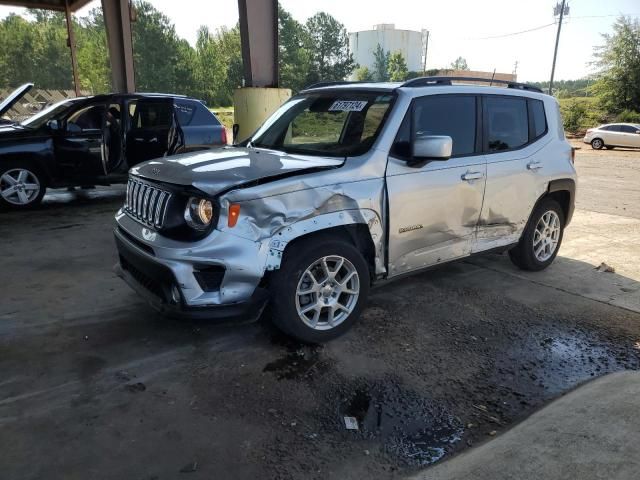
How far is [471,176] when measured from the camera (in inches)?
164

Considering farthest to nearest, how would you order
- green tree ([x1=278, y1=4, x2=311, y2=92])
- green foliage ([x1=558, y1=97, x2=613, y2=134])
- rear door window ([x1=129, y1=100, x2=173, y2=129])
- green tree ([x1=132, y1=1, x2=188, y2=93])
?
green tree ([x1=278, y1=4, x2=311, y2=92])
green tree ([x1=132, y1=1, x2=188, y2=93])
green foliage ([x1=558, y1=97, x2=613, y2=134])
rear door window ([x1=129, y1=100, x2=173, y2=129])

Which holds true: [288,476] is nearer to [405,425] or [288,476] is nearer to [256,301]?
[405,425]

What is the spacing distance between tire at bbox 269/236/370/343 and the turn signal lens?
0.44 m

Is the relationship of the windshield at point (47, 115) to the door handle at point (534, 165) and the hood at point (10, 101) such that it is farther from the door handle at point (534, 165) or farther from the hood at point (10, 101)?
the door handle at point (534, 165)

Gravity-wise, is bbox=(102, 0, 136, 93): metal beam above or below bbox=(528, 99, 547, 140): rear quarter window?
above

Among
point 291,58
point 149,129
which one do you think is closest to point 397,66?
point 291,58

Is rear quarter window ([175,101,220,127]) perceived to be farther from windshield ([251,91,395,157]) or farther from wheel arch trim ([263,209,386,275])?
wheel arch trim ([263,209,386,275])

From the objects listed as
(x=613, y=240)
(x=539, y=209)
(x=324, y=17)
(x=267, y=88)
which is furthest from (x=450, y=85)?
(x=324, y=17)

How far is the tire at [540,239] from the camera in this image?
5012 mm

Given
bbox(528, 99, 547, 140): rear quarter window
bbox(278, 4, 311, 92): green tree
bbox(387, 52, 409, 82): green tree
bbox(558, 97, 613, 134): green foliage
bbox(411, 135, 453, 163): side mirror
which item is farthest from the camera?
bbox(387, 52, 409, 82): green tree

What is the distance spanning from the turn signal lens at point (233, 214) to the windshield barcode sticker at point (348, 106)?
1.54m

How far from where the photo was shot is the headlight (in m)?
3.07

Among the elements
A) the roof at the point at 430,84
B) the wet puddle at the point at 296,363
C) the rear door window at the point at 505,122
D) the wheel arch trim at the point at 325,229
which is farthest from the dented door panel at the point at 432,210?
the wet puddle at the point at 296,363

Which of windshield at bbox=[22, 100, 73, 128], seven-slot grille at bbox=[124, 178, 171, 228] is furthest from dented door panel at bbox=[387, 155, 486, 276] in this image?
windshield at bbox=[22, 100, 73, 128]
